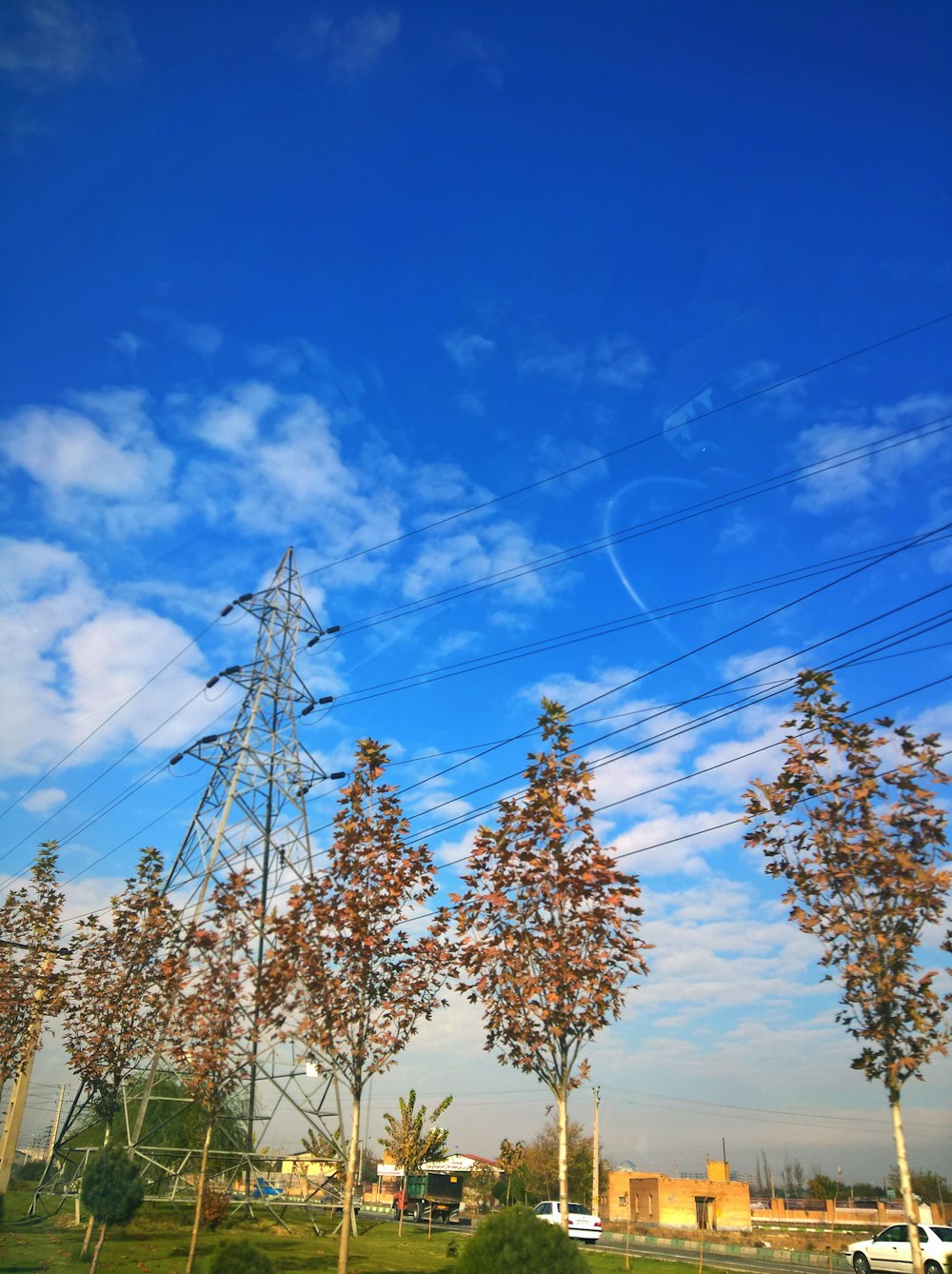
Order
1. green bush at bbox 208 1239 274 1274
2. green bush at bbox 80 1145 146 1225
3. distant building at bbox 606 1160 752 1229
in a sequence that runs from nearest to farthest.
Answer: green bush at bbox 208 1239 274 1274, green bush at bbox 80 1145 146 1225, distant building at bbox 606 1160 752 1229

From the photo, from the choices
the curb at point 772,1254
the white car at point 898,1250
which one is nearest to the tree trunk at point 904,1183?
the white car at point 898,1250

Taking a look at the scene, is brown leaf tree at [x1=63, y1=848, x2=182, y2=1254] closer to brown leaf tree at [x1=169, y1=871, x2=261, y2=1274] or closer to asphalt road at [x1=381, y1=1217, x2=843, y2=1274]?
brown leaf tree at [x1=169, y1=871, x2=261, y2=1274]

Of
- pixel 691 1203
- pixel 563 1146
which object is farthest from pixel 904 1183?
pixel 691 1203

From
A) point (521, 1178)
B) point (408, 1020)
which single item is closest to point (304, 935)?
point (408, 1020)

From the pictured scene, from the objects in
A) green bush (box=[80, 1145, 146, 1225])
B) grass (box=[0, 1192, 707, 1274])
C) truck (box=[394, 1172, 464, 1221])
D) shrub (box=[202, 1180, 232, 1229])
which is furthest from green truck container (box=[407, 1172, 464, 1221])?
green bush (box=[80, 1145, 146, 1225])

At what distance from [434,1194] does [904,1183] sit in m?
50.0

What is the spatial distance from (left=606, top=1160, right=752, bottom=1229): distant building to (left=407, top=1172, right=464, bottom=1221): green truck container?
46.2ft

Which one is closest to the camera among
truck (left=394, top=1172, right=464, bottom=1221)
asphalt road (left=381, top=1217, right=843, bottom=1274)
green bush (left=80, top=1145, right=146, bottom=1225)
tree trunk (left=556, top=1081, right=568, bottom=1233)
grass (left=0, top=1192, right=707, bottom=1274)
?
tree trunk (left=556, top=1081, right=568, bottom=1233)

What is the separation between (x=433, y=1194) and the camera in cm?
5544

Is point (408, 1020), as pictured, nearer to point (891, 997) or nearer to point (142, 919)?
point (891, 997)

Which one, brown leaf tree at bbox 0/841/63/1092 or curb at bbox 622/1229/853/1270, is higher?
brown leaf tree at bbox 0/841/63/1092

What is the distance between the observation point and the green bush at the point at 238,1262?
45.4ft

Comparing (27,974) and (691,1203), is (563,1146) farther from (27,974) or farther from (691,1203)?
(691,1203)

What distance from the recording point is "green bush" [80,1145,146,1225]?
1973 centimetres
